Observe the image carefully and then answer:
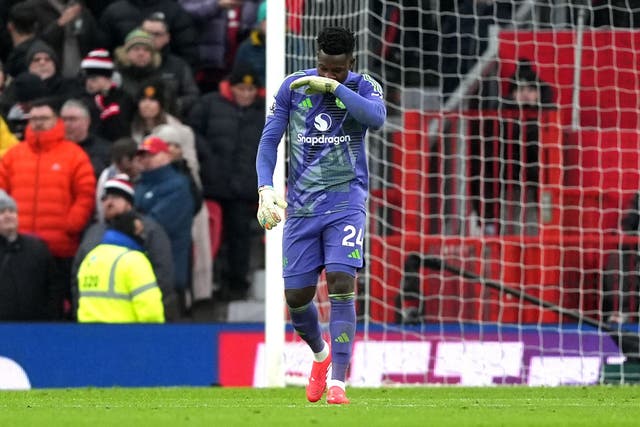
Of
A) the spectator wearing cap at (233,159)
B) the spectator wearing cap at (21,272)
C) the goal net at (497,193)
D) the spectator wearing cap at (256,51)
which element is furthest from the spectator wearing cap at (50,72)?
the goal net at (497,193)

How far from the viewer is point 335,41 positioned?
28.4 ft

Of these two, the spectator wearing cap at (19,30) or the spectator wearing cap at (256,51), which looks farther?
the spectator wearing cap at (256,51)

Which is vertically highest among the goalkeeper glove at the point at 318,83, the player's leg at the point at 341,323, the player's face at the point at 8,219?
the goalkeeper glove at the point at 318,83

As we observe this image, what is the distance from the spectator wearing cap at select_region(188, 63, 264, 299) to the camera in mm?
14297

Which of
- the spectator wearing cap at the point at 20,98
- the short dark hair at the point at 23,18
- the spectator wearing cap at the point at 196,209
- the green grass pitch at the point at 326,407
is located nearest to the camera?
the green grass pitch at the point at 326,407

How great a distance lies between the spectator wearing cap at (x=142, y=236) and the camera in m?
13.2

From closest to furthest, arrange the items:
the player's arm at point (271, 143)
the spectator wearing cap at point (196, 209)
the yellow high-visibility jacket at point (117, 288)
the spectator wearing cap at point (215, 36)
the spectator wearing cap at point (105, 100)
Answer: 1. the player's arm at point (271, 143)
2. the yellow high-visibility jacket at point (117, 288)
3. the spectator wearing cap at point (196, 209)
4. the spectator wearing cap at point (105, 100)
5. the spectator wearing cap at point (215, 36)

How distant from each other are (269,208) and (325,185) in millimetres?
366

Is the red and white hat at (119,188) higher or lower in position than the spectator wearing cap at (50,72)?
lower

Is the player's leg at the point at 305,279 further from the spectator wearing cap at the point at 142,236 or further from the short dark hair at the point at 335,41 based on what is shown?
the spectator wearing cap at the point at 142,236

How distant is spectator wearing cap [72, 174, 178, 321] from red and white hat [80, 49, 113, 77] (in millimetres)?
1452

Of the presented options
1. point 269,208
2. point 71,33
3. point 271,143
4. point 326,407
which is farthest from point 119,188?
point 326,407

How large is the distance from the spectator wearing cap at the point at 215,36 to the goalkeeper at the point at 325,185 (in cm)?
644

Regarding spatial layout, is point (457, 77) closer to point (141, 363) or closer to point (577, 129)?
point (577, 129)
